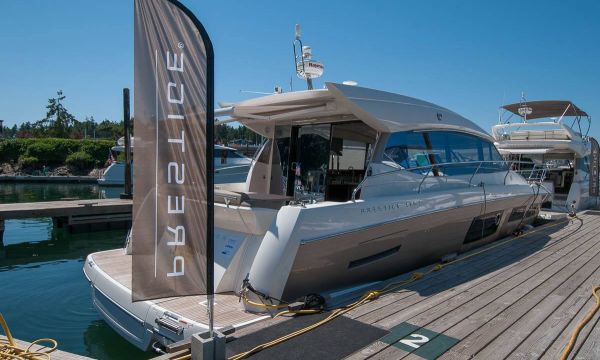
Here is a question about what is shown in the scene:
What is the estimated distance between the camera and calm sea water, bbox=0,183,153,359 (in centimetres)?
558

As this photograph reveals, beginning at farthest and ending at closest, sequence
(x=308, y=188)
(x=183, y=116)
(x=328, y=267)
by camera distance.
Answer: (x=308, y=188) → (x=328, y=267) → (x=183, y=116)

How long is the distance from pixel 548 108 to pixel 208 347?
46.3 ft

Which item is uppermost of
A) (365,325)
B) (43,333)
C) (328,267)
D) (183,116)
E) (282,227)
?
(183,116)

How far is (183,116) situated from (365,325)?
2.35m

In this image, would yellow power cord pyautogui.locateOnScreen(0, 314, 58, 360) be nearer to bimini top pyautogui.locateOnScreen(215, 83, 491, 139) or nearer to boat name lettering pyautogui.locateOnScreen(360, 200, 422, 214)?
boat name lettering pyautogui.locateOnScreen(360, 200, 422, 214)

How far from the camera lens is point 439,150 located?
6.25 metres

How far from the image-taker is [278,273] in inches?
160

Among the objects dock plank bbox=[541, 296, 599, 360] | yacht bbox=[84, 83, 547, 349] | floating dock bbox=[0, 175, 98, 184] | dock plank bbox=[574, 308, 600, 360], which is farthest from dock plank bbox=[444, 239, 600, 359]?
floating dock bbox=[0, 175, 98, 184]

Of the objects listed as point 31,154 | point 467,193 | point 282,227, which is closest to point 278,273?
point 282,227

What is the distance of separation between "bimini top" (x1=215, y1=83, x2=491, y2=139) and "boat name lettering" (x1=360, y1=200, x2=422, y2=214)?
3.10ft

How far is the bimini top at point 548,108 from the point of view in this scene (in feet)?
42.0

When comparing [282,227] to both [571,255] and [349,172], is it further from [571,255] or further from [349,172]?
[571,255]

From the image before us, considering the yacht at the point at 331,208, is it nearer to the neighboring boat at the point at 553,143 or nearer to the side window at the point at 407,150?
the side window at the point at 407,150

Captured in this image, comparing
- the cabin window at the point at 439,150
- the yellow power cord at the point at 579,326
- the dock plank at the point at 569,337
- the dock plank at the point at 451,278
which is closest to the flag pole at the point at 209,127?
the dock plank at the point at 451,278
